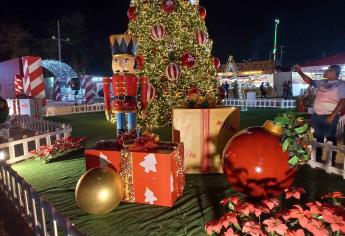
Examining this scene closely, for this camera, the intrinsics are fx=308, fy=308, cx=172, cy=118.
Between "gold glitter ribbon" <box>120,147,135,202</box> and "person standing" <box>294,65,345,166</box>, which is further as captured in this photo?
"person standing" <box>294,65,345,166</box>

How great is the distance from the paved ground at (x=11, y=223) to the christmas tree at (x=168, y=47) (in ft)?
20.4

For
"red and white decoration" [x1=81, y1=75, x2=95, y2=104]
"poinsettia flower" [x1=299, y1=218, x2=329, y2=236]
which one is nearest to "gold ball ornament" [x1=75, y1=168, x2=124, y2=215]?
"poinsettia flower" [x1=299, y1=218, x2=329, y2=236]

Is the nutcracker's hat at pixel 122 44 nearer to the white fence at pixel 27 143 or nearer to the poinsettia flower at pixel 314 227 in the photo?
the white fence at pixel 27 143

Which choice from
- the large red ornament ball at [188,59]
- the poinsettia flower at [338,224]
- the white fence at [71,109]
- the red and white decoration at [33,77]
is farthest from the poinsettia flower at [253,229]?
the white fence at [71,109]

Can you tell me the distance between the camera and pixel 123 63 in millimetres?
6832

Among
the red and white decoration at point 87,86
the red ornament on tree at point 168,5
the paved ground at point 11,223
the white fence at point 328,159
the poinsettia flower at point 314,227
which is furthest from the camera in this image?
the red and white decoration at point 87,86

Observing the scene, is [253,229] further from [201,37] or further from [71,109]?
[71,109]

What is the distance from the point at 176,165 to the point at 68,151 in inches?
162

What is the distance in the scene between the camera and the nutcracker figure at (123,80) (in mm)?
6828

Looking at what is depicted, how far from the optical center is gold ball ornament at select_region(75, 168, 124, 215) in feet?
12.0

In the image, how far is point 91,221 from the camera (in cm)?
369

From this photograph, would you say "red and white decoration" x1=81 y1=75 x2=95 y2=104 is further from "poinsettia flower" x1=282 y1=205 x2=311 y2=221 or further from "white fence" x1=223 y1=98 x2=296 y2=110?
"poinsettia flower" x1=282 y1=205 x2=311 y2=221

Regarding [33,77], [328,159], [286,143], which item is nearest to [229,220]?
[286,143]

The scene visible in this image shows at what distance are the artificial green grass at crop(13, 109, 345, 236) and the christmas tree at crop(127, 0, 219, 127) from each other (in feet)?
15.5
